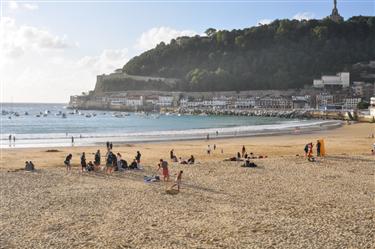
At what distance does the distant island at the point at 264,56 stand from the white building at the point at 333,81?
4282 mm

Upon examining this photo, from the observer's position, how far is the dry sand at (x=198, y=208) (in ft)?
33.9

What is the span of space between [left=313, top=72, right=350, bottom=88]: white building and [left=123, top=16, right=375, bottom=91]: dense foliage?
13.6 ft

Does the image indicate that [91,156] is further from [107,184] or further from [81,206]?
[81,206]

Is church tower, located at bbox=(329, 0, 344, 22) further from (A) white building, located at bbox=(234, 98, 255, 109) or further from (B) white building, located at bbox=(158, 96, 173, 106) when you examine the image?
(B) white building, located at bbox=(158, 96, 173, 106)

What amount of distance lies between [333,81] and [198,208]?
380 feet

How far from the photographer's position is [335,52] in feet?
432

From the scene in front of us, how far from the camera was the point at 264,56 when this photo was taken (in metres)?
130

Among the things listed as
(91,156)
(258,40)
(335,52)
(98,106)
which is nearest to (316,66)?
(335,52)

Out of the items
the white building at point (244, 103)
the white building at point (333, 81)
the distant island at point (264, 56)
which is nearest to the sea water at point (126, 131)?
the white building at point (244, 103)

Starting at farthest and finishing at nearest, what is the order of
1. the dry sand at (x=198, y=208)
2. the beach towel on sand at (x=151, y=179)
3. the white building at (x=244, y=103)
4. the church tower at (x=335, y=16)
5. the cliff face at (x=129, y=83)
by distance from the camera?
1. the church tower at (x=335, y=16)
2. the cliff face at (x=129, y=83)
3. the white building at (x=244, y=103)
4. the beach towel on sand at (x=151, y=179)
5. the dry sand at (x=198, y=208)

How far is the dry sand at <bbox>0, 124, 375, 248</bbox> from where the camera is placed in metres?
10.3

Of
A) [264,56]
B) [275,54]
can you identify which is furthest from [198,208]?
[275,54]

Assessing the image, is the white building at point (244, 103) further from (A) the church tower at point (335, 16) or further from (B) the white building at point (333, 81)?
(A) the church tower at point (335, 16)

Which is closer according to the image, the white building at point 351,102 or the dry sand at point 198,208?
the dry sand at point 198,208
